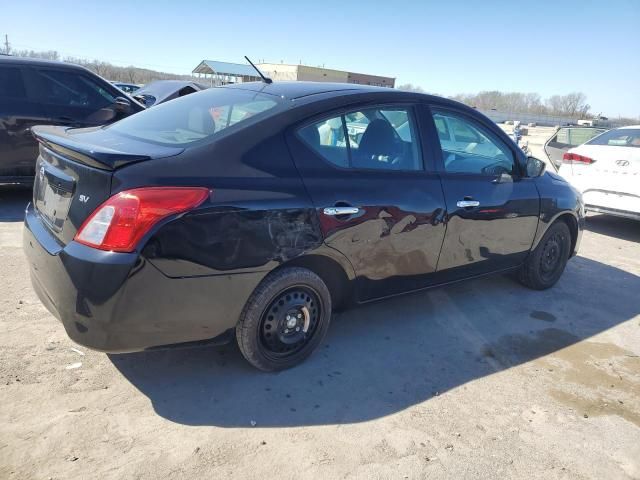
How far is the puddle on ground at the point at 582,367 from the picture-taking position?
10.00 feet

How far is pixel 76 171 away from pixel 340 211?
4.66ft

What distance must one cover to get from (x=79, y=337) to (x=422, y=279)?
7.45ft

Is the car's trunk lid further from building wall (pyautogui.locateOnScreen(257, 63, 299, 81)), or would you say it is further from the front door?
building wall (pyautogui.locateOnScreen(257, 63, 299, 81))

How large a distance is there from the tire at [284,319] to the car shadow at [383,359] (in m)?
0.12

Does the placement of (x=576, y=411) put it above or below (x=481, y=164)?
below

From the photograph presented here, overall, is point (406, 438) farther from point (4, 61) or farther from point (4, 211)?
point (4, 61)

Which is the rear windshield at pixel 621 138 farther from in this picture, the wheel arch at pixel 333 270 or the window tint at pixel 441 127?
the wheel arch at pixel 333 270

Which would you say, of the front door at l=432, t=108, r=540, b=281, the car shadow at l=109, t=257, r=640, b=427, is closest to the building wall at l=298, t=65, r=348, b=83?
the front door at l=432, t=108, r=540, b=281

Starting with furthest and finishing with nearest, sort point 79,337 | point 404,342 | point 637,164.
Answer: point 637,164 → point 404,342 → point 79,337

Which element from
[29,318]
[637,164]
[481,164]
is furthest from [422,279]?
[637,164]

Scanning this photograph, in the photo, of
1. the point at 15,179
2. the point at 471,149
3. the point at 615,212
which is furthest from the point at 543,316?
the point at 15,179

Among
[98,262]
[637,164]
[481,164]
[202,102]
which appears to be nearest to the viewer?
[98,262]

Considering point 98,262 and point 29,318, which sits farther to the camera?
point 29,318

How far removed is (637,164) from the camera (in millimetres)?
6652
